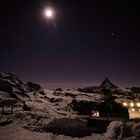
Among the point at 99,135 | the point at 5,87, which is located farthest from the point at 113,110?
the point at 5,87

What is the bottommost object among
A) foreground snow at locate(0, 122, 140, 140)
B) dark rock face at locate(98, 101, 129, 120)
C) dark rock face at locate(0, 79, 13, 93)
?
foreground snow at locate(0, 122, 140, 140)

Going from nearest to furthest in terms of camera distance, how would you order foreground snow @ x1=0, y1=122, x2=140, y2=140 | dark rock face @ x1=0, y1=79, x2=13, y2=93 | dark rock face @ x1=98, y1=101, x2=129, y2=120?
foreground snow @ x1=0, y1=122, x2=140, y2=140 → dark rock face @ x1=98, y1=101, x2=129, y2=120 → dark rock face @ x1=0, y1=79, x2=13, y2=93

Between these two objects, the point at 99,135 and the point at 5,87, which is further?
the point at 5,87

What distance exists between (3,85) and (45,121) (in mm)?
115545

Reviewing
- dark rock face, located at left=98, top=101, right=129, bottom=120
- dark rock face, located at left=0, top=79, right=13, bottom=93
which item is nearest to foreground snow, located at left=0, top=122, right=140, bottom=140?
dark rock face, located at left=98, top=101, right=129, bottom=120

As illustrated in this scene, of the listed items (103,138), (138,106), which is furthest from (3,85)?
(103,138)

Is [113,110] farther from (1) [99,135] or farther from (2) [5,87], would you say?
(2) [5,87]

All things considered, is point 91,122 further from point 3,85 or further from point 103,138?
point 3,85

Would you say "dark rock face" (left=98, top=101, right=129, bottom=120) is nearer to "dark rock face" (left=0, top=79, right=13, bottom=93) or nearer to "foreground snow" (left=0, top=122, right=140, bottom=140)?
"foreground snow" (left=0, top=122, right=140, bottom=140)

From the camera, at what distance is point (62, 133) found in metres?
14.7

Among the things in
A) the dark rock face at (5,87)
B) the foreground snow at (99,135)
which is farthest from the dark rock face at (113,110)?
the dark rock face at (5,87)

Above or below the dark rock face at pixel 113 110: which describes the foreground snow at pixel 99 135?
below

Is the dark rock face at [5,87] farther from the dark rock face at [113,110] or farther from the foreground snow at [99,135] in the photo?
the foreground snow at [99,135]

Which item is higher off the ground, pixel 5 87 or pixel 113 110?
pixel 5 87
